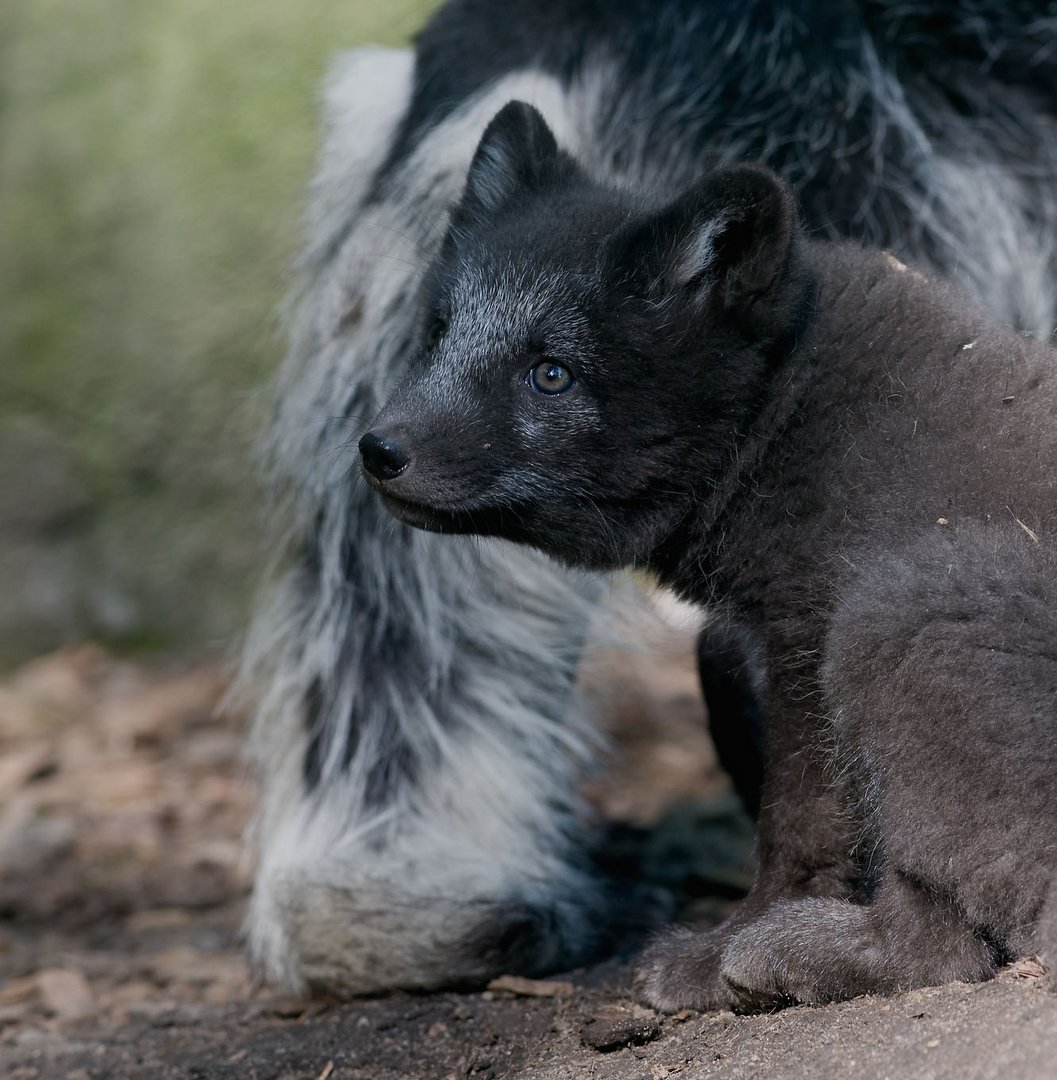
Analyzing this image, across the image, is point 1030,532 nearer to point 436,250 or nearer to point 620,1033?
point 620,1033

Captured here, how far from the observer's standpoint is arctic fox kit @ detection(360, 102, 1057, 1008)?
2650mm

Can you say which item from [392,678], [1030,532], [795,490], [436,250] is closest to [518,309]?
[795,490]

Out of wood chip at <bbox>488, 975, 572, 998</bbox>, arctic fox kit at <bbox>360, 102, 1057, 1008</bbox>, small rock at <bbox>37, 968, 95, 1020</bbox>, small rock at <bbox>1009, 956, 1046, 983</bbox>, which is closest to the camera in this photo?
small rock at <bbox>1009, 956, 1046, 983</bbox>

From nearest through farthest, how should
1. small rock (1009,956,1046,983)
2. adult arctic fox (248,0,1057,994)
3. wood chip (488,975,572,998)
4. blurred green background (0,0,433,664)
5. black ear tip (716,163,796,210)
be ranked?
1. small rock (1009,956,1046,983)
2. black ear tip (716,163,796,210)
3. wood chip (488,975,572,998)
4. adult arctic fox (248,0,1057,994)
5. blurred green background (0,0,433,664)

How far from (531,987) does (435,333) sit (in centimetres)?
146

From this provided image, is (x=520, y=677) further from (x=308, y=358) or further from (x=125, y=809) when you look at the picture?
(x=125, y=809)

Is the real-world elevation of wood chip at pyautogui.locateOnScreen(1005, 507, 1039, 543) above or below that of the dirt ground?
above

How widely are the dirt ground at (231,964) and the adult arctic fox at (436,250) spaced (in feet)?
1.34

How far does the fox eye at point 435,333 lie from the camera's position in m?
3.27

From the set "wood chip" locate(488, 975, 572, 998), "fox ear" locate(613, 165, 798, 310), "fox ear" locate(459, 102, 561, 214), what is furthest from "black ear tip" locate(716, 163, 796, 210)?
"wood chip" locate(488, 975, 572, 998)

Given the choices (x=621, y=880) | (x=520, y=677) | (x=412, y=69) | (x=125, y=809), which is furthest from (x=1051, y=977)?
(x=125, y=809)

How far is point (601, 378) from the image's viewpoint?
3.07 metres

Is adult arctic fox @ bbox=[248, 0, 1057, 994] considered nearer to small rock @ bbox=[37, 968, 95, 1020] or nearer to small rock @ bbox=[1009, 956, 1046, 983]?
small rock @ bbox=[37, 968, 95, 1020]

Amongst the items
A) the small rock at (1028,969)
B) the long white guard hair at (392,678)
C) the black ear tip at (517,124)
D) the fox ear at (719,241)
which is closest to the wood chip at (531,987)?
the long white guard hair at (392,678)
